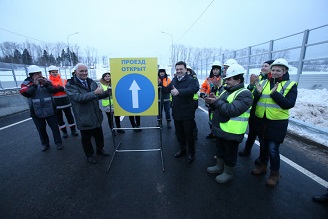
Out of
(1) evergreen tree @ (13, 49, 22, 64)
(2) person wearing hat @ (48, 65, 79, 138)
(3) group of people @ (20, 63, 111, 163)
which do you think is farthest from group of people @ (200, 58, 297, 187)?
(1) evergreen tree @ (13, 49, 22, 64)

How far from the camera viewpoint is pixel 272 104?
2604 millimetres

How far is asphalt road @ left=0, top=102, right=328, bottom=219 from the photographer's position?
2.29 m

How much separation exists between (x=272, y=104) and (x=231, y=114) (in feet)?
2.30

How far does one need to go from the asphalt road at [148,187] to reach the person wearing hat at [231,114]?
458 millimetres

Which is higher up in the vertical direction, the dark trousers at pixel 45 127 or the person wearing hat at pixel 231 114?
the person wearing hat at pixel 231 114

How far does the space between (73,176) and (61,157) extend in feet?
3.03

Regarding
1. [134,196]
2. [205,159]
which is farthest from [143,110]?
[205,159]

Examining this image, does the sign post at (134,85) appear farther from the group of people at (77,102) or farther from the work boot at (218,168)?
the work boot at (218,168)

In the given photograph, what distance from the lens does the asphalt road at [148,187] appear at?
2291 millimetres

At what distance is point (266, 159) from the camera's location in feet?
9.93

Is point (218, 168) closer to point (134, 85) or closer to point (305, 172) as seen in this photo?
point (305, 172)

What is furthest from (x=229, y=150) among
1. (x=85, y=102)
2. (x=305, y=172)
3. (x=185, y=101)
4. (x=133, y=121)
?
(x=133, y=121)

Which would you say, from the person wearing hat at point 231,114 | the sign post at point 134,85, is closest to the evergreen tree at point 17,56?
the sign post at point 134,85

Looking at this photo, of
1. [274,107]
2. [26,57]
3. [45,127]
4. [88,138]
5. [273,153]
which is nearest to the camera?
[274,107]
